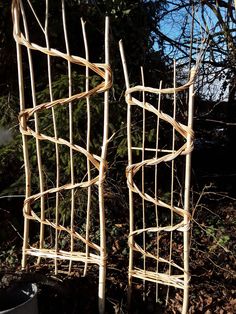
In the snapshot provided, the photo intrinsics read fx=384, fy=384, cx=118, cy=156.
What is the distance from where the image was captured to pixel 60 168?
3443 millimetres

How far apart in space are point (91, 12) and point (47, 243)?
7.73ft

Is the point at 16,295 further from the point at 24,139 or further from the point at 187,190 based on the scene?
the point at 187,190

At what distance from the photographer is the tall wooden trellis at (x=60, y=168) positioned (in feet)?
7.91

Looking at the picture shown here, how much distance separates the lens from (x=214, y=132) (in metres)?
5.45

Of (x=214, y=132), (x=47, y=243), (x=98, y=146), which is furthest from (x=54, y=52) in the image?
(x=214, y=132)

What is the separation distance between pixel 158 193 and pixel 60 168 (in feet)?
3.16

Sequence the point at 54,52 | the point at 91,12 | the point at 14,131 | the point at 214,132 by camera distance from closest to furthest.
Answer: the point at 54,52, the point at 14,131, the point at 91,12, the point at 214,132

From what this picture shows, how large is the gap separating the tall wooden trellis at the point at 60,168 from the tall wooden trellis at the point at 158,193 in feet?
0.74

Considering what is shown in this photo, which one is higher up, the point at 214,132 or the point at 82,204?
the point at 214,132

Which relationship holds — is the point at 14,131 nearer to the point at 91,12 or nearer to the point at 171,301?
the point at 91,12

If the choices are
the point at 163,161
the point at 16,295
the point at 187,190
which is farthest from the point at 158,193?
the point at 16,295

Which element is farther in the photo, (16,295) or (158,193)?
(158,193)

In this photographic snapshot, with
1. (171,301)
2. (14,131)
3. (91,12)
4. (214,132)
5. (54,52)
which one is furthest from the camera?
(214,132)

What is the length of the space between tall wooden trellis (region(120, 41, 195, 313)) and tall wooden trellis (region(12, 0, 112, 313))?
0.23m
